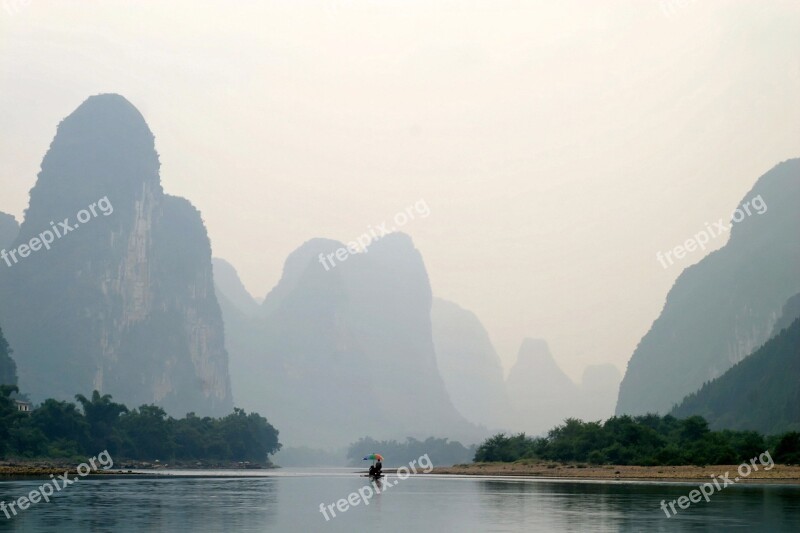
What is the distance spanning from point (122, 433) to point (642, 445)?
252 ft

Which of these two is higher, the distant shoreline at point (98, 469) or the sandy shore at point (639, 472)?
the distant shoreline at point (98, 469)

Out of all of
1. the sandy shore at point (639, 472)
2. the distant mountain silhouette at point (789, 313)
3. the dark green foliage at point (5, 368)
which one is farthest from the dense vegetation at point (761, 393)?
the dark green foliage at point (5, 368)

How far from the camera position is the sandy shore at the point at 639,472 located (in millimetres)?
70562

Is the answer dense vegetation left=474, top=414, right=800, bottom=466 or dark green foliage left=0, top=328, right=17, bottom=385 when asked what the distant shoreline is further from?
dense vegetation left=474, top=414, right=800, bottom=466

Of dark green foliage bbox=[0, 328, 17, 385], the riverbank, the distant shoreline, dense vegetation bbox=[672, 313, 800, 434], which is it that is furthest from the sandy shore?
dark green foliage bbox=[0, 328, 17, 385]

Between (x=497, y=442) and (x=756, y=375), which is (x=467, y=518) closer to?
(x=497, y=442)

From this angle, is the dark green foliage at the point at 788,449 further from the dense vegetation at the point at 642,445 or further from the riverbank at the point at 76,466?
the riverbank at the point at 76,466

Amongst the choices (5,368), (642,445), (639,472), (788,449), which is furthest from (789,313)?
(5,368)

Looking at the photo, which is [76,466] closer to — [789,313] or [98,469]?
[98,469]

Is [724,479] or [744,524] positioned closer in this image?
[744,524]

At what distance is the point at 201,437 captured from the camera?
155500 mm

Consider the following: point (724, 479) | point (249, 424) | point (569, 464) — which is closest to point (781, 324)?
point (569, 464)

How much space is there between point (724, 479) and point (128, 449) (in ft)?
309

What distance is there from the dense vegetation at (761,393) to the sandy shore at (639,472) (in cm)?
4438
